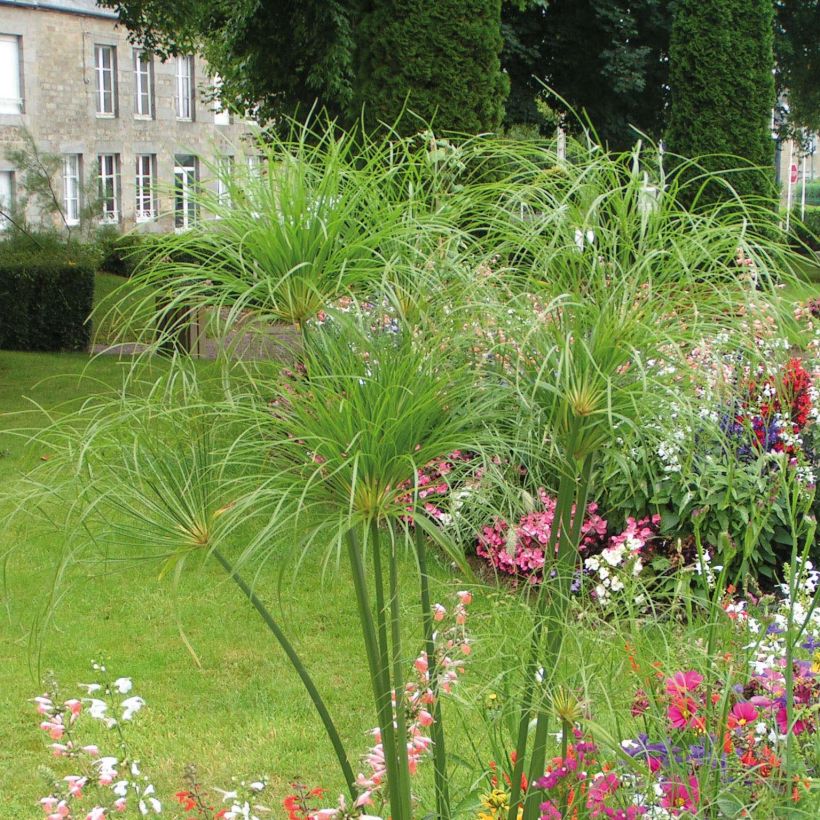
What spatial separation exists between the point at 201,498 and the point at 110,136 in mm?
28236

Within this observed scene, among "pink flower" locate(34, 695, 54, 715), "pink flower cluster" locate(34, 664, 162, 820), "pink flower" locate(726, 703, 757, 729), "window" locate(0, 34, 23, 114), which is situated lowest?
"pink flower cluster" locate(34, 664, 162, 820)

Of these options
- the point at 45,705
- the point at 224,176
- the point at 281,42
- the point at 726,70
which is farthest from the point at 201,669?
the point at 726,70

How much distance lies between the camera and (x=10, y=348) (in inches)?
528

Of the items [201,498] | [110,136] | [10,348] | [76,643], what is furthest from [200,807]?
[110,136]

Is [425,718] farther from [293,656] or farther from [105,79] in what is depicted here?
[105,79]

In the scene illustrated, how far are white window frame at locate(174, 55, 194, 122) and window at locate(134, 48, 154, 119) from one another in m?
1.18

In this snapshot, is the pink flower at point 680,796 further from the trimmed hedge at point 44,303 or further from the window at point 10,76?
the window at point 10,76

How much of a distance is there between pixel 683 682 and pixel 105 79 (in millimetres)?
29222

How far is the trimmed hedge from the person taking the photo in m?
13.2

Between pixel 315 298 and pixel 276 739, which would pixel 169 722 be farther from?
pixel 315 298

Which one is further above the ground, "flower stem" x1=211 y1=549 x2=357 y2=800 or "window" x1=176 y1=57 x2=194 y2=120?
"window" x1=176 y1=57 x2=194 y2=120

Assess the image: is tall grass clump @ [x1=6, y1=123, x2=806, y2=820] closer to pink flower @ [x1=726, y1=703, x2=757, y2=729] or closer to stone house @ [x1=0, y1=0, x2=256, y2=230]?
pink flower @ [x1=726, y1=703, x2=757, y2=729]

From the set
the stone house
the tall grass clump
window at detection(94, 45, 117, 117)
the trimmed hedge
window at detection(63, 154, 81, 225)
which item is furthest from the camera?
window at detection(94, 45, 117, 117)

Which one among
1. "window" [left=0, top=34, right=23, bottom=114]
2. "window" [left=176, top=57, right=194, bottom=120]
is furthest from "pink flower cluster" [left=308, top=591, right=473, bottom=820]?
"window" [left=176, top=57, right=194, bottom=120]
